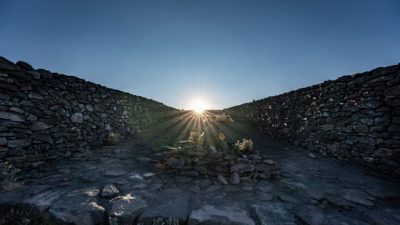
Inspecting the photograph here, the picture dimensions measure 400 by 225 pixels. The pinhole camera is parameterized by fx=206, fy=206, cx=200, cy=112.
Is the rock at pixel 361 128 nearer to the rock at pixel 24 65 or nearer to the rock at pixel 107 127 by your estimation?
the rock at pixel 107 127

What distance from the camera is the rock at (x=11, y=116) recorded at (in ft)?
16.0

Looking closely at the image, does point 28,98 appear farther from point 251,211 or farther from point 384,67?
point 384,67

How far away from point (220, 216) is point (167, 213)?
85cm

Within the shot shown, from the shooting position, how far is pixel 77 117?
687 cm

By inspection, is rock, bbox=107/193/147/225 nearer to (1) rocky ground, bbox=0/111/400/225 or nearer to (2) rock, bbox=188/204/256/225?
(1) rocky ground, bbox=0/111/400/225

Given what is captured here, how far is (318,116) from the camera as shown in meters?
7.84

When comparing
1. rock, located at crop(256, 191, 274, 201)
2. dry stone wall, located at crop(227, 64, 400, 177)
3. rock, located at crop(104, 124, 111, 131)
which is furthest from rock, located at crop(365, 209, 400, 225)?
rock, located at crop(104, 124, 111, 131)

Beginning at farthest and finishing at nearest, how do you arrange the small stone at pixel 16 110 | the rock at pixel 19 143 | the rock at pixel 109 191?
the small stone at pixel 16 110, the rock at pixel 19 143, the rock at pixel 109 191

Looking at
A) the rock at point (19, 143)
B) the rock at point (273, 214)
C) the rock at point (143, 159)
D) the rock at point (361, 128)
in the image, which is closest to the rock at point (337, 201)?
the rock at point (273, 214)

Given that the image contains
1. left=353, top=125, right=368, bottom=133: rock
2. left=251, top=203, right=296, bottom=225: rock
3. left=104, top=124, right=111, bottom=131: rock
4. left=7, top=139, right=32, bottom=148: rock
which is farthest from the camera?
left=104, top=124, right=111, bottom=131: rock

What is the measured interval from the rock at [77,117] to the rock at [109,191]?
11.7 ft

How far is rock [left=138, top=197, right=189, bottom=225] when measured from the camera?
315cm

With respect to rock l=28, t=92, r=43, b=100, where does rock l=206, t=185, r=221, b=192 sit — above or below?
below

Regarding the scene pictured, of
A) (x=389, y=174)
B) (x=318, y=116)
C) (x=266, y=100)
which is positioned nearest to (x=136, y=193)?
(x=389, y=174)
